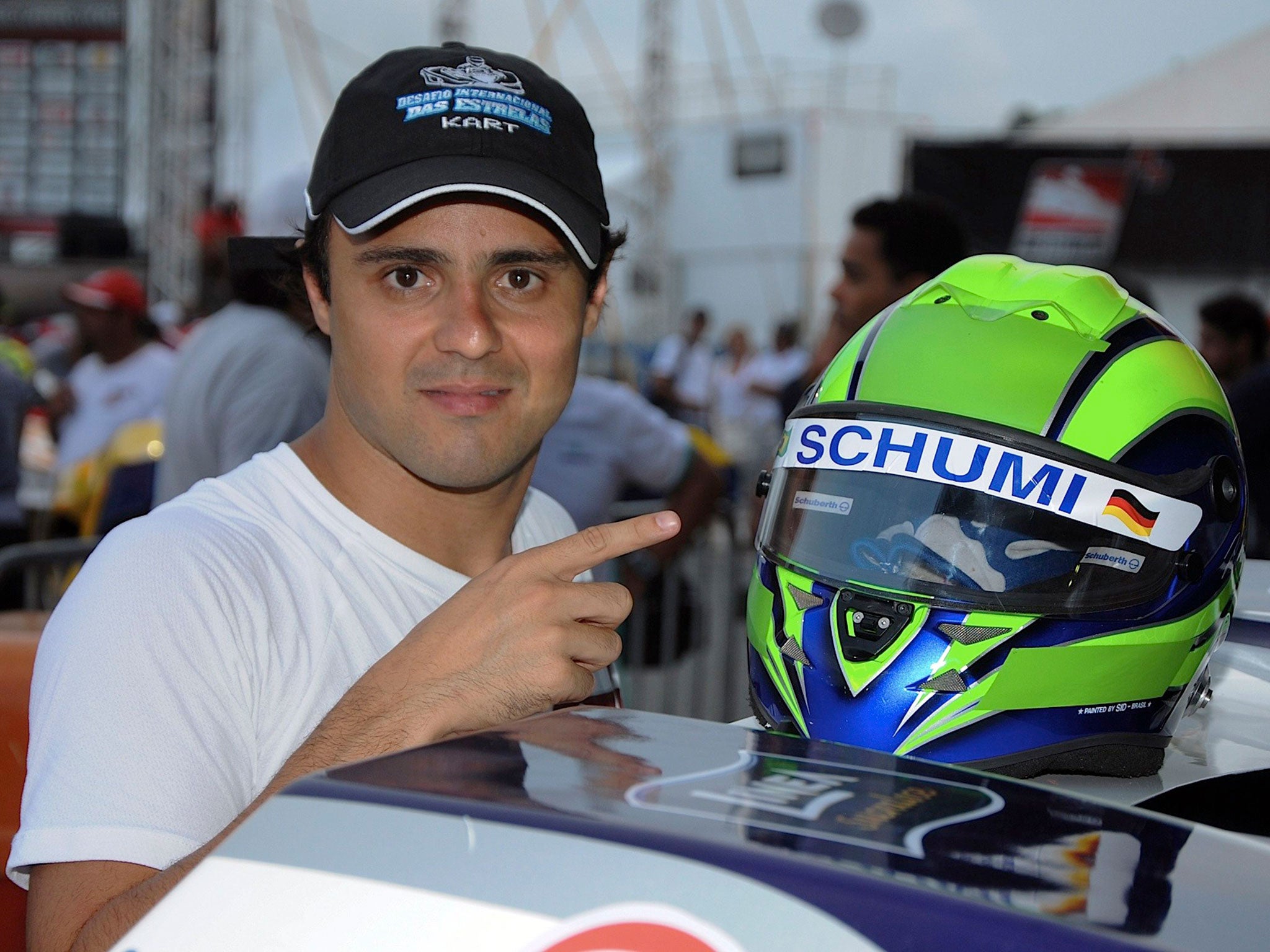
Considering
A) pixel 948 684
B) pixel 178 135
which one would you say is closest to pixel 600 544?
pixel 948 684

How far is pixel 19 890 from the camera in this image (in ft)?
5.73

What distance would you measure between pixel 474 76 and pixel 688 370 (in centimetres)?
1265

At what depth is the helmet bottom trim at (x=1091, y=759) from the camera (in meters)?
1.46

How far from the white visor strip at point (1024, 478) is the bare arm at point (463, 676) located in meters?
0.41

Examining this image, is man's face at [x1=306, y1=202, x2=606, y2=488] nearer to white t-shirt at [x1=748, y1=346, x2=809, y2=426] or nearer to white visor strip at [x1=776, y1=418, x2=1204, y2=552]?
white visor strip at [x1=776, y1=418, x2=1204, y2=552]

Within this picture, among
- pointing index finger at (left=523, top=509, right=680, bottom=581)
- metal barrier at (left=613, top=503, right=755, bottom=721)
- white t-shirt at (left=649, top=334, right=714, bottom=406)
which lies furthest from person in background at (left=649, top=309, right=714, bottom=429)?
pointing index finger at (left=523, top=509, right=680, bottom=581)

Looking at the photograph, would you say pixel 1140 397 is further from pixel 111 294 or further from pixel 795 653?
pixel 111 294

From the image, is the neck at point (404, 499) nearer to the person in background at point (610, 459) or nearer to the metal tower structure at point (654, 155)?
the person in background at point (610, 459)

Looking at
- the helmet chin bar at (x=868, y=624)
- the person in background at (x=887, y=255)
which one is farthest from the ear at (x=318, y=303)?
the person in background at (x=887, y=255)

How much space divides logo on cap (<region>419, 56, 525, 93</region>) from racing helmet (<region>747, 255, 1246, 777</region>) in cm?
61

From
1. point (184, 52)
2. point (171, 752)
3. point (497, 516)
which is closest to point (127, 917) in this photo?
point (171, 752)

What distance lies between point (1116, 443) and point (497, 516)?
87 cm

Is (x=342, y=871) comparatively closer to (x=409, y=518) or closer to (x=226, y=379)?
(x=409, y=518)

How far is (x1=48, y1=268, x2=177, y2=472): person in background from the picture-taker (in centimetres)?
611
